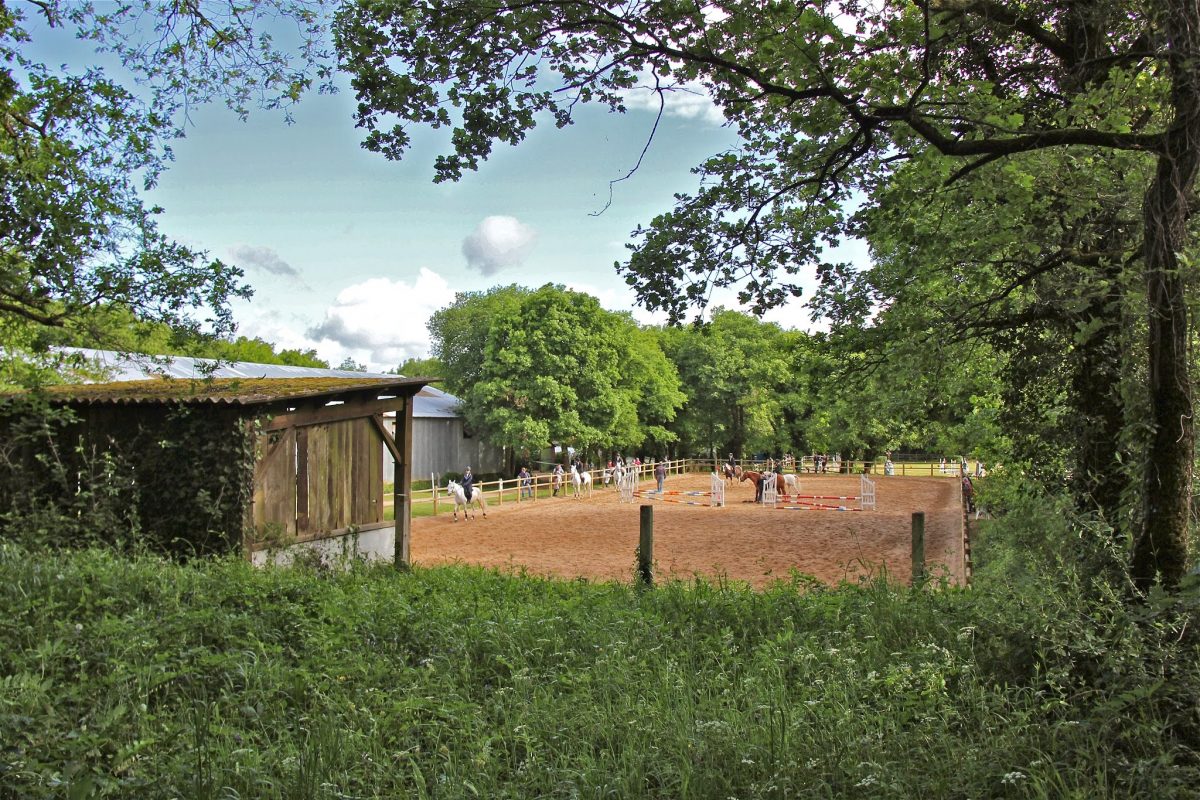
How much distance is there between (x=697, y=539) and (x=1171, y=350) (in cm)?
1566

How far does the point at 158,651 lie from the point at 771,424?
52533 mm

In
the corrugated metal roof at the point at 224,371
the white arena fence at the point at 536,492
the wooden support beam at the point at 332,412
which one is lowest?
the white arena fence at the point at 536,492

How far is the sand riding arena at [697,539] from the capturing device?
1385 cm

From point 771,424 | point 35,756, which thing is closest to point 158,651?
point 35,756

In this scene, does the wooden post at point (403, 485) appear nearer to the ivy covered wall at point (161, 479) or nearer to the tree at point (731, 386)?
the ivy covered wall at point (161, 479)

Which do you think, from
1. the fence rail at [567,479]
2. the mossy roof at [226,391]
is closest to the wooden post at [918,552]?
the mossy roof at [226,391]

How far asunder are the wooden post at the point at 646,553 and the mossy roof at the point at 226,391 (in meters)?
4.42

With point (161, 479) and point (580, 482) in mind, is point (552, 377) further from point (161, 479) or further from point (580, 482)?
point (161, 479)

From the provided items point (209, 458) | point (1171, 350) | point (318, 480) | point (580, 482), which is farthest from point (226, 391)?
point (580, 482)

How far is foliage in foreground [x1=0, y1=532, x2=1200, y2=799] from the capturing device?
3.07 metres

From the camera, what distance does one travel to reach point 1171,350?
3785 mm

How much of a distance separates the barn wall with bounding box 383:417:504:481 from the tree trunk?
3594 centimetres

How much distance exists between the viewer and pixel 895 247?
8.01m

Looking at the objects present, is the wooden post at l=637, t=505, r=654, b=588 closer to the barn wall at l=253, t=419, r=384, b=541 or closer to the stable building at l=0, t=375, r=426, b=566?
the stable building at l=0, t=375, r=426, b=566
